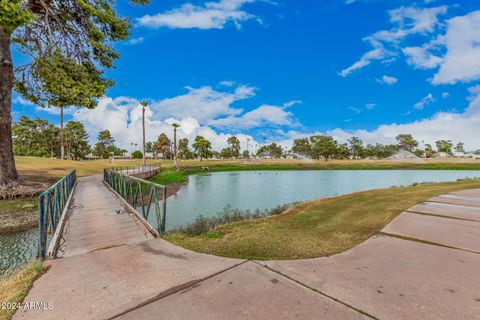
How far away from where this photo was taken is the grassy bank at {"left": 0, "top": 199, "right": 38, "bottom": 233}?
8568 mm

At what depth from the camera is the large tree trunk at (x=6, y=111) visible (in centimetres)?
989

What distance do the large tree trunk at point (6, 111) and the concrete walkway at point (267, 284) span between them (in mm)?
10560

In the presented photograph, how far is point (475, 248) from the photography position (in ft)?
13.2

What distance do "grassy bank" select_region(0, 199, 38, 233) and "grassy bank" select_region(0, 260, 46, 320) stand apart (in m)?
7.35

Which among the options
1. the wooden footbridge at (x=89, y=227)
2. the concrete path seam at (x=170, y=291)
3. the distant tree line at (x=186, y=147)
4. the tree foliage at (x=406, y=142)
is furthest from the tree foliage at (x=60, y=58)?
the tree foliage at (x=406, y=142)

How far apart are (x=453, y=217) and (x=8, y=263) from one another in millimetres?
12412

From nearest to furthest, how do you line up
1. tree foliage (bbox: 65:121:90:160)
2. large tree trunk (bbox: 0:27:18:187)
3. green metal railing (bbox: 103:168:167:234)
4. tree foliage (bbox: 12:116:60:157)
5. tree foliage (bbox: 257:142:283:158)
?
green metal railing (bbox: 103:168:167:234), large tree trunk (bbox: 0:27:18:187), tree foliage (bbox: 12:116:60:157), tree foliage (bbox: 65:121:90:160), tree foliage (bbox: 257:142:283:158)

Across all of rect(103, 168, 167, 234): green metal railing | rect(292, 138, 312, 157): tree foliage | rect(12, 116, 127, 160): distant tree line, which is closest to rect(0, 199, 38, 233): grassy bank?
rect(103, 168, 167, 234): green metal railing

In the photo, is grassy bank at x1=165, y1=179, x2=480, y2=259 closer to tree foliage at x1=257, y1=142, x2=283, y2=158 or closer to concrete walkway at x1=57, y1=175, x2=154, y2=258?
concrete walkway at x1=57, y1=175, x2=154, y2=258

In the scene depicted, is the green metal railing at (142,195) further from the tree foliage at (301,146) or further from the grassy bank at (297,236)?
the tree foliage at (301,146)

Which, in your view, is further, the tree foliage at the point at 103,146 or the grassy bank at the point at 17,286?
the tree foliage at the point at 103,146

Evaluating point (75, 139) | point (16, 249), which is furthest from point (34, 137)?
point (16, 249)

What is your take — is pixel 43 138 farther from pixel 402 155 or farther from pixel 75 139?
pixel 402 155

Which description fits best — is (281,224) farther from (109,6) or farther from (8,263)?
(109,6)
